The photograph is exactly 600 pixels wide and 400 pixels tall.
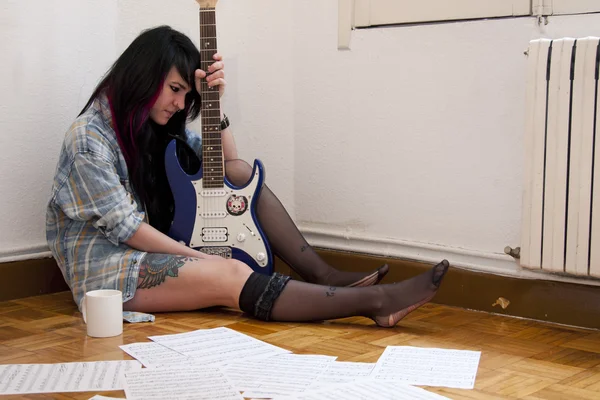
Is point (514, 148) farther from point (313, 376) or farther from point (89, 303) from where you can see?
point (89, 303)

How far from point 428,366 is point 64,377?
719 millimetres

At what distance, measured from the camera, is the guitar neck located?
212 cm

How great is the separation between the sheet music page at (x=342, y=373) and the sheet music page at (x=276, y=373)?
1cm

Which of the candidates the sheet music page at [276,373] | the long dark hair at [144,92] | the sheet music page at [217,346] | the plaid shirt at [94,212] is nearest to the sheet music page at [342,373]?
the sheet music page at [276,373]

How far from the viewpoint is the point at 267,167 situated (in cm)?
262

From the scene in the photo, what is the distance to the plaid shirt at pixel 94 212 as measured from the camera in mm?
1951

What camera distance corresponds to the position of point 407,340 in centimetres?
179

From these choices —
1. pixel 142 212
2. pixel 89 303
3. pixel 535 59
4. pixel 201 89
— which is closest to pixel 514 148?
pixel 535 59

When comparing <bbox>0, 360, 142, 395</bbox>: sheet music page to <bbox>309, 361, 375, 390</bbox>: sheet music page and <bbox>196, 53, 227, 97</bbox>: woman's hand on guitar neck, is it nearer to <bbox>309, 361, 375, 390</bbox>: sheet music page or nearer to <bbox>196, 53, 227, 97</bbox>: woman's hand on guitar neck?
<bbox>309, 361, 375, 390</bbox>: sheet music page

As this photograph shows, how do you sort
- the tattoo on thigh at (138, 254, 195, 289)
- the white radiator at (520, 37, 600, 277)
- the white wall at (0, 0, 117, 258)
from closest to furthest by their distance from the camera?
the white radiator at (520, 37, 600, 277) < the tattoo on thigh at (138, 254, 195, 289) < the white wall at (0, 0, 117, 258)

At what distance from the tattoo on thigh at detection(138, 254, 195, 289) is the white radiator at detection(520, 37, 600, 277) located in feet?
2.92

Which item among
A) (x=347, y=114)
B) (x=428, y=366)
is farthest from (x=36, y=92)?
(x=428, y=366)

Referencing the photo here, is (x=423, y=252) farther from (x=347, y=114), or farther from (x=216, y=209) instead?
(x=216, y=209)

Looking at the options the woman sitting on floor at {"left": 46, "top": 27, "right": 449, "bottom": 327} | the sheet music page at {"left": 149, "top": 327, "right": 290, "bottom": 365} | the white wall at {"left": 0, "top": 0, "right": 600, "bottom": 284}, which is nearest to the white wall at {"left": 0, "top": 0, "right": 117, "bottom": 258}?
the white wall at {"left": 0, "top": 0, "right": 600, "bottom": 284}
